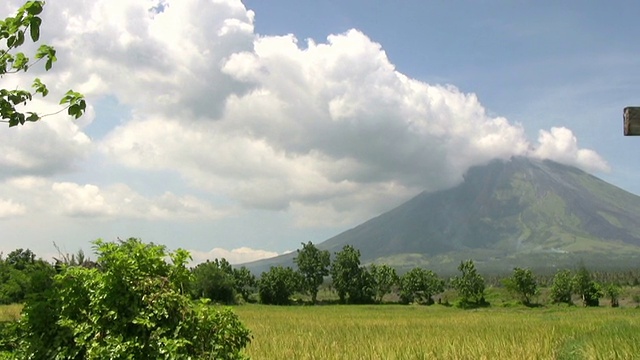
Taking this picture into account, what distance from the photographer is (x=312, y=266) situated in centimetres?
10050

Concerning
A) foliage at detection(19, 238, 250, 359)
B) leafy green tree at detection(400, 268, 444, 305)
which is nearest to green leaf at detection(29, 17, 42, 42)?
foliage at detection(19, 238, 250, 359)

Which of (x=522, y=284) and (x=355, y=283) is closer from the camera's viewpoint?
(x=522, y=284)

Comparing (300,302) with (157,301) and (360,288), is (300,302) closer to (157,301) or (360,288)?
(360,288)

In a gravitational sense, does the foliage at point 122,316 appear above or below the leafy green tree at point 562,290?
above

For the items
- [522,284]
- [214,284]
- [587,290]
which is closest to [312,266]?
[214,284]

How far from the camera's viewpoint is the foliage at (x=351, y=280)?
9450 centimetres

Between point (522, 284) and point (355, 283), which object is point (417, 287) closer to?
point (355, 283)

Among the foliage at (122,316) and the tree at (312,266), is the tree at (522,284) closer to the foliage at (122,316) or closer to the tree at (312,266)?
the tree at (312,266)

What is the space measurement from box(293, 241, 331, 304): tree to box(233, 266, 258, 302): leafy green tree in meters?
8.71

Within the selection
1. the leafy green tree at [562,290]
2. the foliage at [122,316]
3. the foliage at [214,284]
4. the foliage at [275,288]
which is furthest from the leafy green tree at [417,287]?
the foliage at [122,316]

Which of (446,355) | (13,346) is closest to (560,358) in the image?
(446,355)

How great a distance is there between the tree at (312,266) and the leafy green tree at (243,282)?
28.6 ft

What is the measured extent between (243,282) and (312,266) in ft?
41.4

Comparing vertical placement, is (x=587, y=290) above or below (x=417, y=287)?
below
